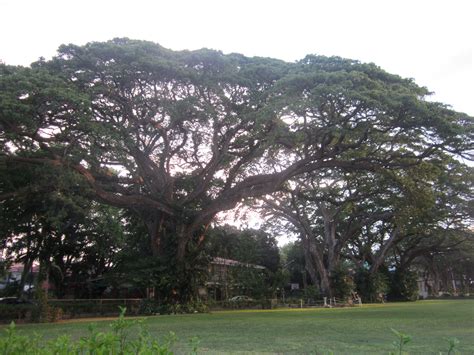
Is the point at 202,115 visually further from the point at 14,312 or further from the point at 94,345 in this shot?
the point at 94,345

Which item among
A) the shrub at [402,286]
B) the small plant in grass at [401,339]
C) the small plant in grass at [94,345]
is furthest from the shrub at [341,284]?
the small plant in grass at [94,345]

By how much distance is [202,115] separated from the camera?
680 inches

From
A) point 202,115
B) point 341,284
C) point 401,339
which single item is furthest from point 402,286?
point 401,339

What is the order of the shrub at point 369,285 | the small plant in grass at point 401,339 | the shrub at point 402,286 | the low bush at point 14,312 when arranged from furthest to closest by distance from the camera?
the shrub at point 402,286, the shrub at point 369,285, the low bush at point 14,312, the small plant in grass at point 401,339

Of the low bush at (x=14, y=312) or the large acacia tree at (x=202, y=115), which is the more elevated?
the large acacia tree at (x=202, y=115)

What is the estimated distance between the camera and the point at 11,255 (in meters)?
28.8

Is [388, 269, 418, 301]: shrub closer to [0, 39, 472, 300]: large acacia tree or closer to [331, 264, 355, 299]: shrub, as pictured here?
[331, 264, 355, 299]: shrub

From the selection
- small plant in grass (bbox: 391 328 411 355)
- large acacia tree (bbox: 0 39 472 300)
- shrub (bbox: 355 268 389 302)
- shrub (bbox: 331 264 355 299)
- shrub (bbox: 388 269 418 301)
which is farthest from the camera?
shrub (bbox: 388 269 418 301)

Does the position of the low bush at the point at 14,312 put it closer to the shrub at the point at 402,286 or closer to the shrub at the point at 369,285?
the shrub at the point at 369,285

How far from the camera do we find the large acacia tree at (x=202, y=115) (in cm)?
1486

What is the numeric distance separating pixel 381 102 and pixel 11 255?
25010mm

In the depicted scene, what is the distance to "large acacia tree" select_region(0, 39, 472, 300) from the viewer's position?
14.9 meters

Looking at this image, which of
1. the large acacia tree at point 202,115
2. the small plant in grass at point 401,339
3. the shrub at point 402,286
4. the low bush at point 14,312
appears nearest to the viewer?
the small plant in grass at point 401,339

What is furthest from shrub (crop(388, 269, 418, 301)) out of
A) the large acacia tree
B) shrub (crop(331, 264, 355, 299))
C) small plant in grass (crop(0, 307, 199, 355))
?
small plant in grass (crop(0, 307, 199, 355))
